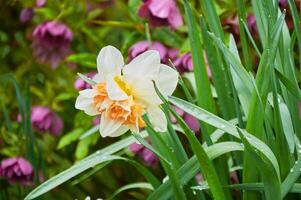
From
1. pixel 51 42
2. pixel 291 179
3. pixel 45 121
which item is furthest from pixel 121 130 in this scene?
pixel 51 42

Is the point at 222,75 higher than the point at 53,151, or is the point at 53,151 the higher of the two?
the point at 222,75

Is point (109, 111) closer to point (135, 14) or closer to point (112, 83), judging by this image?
point (112, 83)

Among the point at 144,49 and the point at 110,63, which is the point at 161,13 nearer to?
the point at 144,49

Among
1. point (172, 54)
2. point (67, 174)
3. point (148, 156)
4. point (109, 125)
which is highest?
point (109, 125)

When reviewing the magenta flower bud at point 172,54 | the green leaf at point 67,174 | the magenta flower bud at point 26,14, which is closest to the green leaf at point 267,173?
the green leaf at point 67,174

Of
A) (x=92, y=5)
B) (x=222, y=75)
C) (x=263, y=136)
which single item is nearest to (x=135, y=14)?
(x=92, y=5)

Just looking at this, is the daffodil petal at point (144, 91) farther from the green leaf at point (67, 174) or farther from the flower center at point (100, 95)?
the green leaf at point (67, 174)
